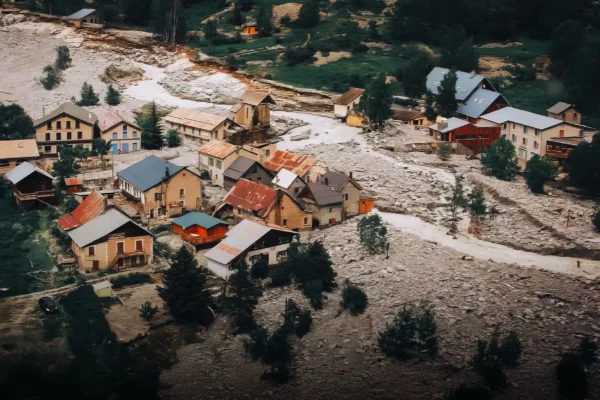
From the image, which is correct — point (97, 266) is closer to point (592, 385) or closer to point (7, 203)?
point (7, 203)

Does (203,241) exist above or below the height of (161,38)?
below

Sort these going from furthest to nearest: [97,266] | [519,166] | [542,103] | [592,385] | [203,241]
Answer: [542,103] → [519,166] → [203,241] → [97,266] → [592,385]

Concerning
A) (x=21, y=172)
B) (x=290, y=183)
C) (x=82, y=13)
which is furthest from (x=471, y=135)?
(x=82, y=13)

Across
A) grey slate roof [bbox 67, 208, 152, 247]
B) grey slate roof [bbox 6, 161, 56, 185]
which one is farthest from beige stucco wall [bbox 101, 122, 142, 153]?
grey slate roof [bbox 67, 208, 152, 247]

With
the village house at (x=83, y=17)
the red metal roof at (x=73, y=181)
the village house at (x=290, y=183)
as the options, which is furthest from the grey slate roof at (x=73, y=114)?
the village house at (x=83, y=17)

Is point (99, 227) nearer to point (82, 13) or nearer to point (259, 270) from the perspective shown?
point (259, 270)

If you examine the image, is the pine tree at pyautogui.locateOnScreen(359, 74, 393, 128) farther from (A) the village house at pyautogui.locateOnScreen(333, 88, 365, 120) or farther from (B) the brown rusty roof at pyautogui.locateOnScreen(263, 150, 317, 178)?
(B) the brown rusty roof at pyautogui.locateOnScreen(263, 150, 317, 178)

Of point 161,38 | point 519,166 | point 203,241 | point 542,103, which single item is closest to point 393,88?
point 542,103
